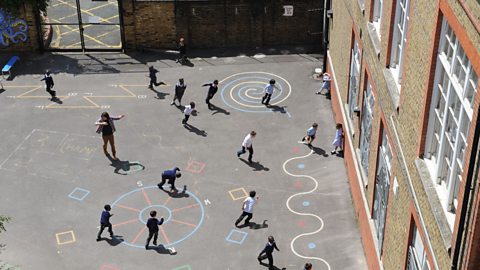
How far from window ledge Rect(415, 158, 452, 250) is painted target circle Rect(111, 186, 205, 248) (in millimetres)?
11144

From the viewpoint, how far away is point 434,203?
15.2 m

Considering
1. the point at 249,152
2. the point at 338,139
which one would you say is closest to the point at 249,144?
the point at 249,152

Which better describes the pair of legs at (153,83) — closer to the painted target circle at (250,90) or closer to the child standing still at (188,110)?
the painted target circle at (250,90)

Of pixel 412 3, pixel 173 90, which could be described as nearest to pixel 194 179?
pixel 173 90

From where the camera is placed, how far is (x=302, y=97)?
34.5 m

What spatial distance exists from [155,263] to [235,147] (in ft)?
26.0

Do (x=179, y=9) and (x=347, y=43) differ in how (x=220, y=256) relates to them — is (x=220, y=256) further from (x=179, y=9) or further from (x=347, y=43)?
(x=179, y=9)

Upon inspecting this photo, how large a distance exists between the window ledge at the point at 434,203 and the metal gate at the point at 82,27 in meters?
25.6

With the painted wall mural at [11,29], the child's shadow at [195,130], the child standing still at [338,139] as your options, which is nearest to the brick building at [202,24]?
the painted wall mural at [11,29]

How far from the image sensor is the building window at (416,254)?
1678 cm

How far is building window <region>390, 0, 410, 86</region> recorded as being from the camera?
1935 cm

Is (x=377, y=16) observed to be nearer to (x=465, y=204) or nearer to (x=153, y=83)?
(x=465, y=204)

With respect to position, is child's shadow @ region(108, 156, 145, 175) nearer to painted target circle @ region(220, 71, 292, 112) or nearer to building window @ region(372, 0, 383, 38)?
painted target circle @ region(220, 71, 292, 112)

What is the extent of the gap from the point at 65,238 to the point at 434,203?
48.0ft
